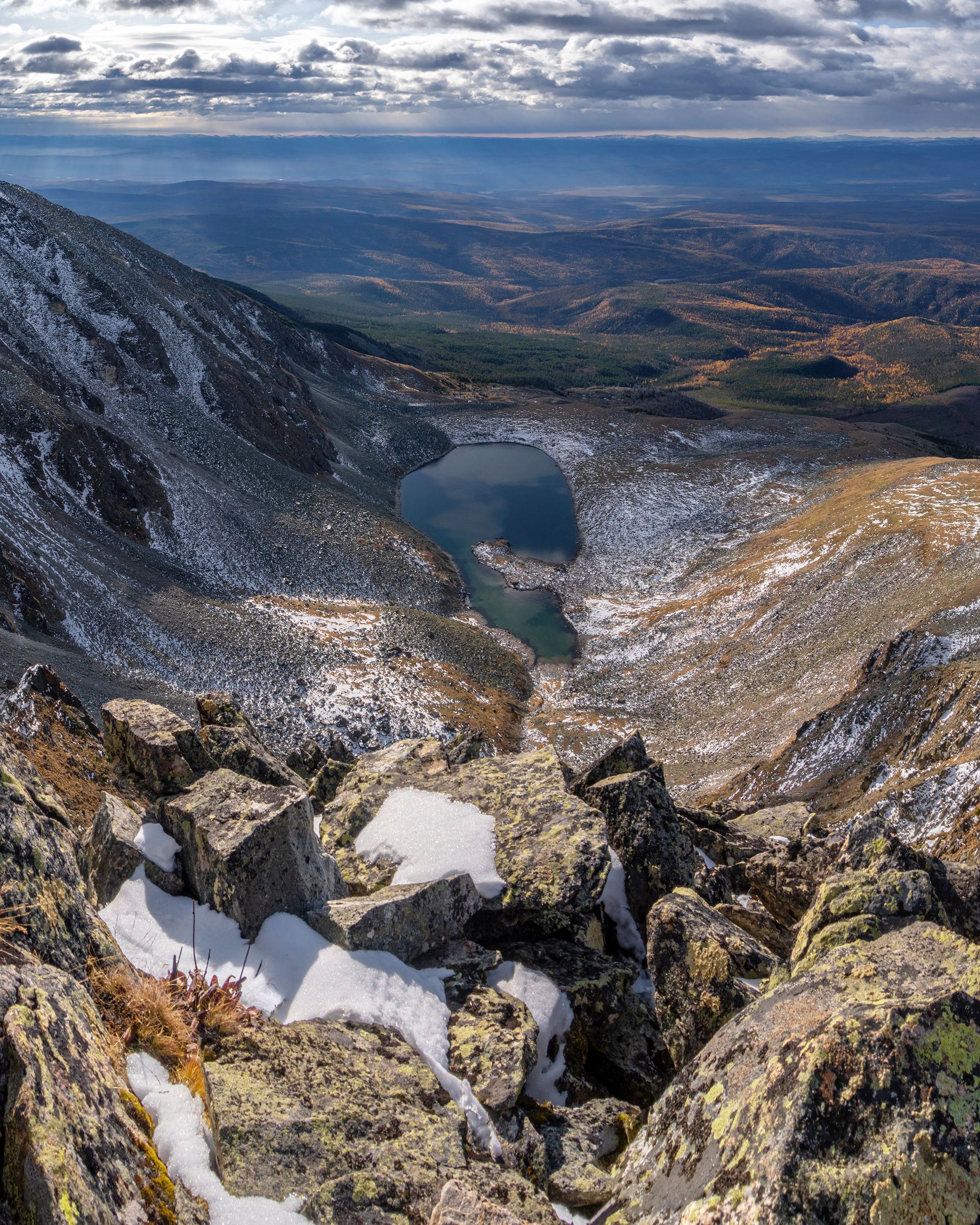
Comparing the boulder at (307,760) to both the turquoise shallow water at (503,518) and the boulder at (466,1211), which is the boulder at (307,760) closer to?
the boulder at (466,1211)

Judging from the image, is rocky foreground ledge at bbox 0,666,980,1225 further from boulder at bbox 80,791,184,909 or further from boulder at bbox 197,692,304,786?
boulder at bbox 197,692,304,786

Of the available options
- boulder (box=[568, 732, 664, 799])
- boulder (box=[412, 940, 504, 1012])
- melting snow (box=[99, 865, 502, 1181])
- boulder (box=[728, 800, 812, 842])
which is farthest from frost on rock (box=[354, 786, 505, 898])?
boulder (box=[728, 800, 812, 842])

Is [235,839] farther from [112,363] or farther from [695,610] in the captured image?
[112,363]

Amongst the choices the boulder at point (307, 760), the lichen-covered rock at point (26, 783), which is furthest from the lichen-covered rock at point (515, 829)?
the boulder at point (307, 760)

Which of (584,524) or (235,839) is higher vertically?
(235,839)

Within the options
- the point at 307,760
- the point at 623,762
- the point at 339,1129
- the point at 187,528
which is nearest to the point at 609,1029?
A: the point at 339,1129

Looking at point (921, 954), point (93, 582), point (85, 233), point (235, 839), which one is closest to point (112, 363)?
point (85, 233)
